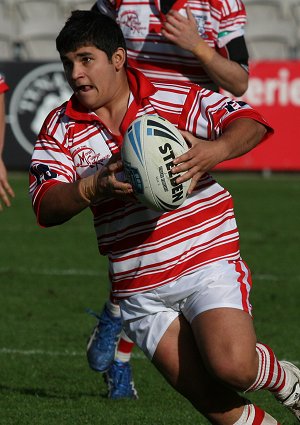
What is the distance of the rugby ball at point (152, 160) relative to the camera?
14.3 feet

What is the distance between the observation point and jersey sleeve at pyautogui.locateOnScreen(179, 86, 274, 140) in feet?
15.3

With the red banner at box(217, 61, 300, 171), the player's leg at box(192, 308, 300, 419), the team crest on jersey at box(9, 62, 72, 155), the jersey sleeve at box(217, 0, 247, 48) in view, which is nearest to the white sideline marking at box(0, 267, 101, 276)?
the jersey sleeve at box(217, 0, 247, 48)

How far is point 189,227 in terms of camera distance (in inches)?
190

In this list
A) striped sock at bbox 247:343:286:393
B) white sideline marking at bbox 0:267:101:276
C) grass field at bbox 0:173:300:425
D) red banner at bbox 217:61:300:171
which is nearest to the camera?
striped sock at bbox 247:343:286:393

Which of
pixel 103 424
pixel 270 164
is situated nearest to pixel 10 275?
pixel 103 424

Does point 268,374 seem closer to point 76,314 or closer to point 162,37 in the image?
point 162,37

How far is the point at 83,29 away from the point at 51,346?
10.1 feet

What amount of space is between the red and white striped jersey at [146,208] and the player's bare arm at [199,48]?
4.03ft

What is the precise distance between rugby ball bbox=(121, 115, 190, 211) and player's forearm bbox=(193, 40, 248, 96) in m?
1.70

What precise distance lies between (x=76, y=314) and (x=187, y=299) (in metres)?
3.71

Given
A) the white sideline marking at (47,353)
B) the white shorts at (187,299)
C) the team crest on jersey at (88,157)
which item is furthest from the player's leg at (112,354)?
the team crest on jersey at (88,157)

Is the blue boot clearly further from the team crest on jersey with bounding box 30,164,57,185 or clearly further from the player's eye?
the player's eye

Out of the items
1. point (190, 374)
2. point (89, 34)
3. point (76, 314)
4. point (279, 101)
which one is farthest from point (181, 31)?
point (279, 101)

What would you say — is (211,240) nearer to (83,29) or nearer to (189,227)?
(189,227)
